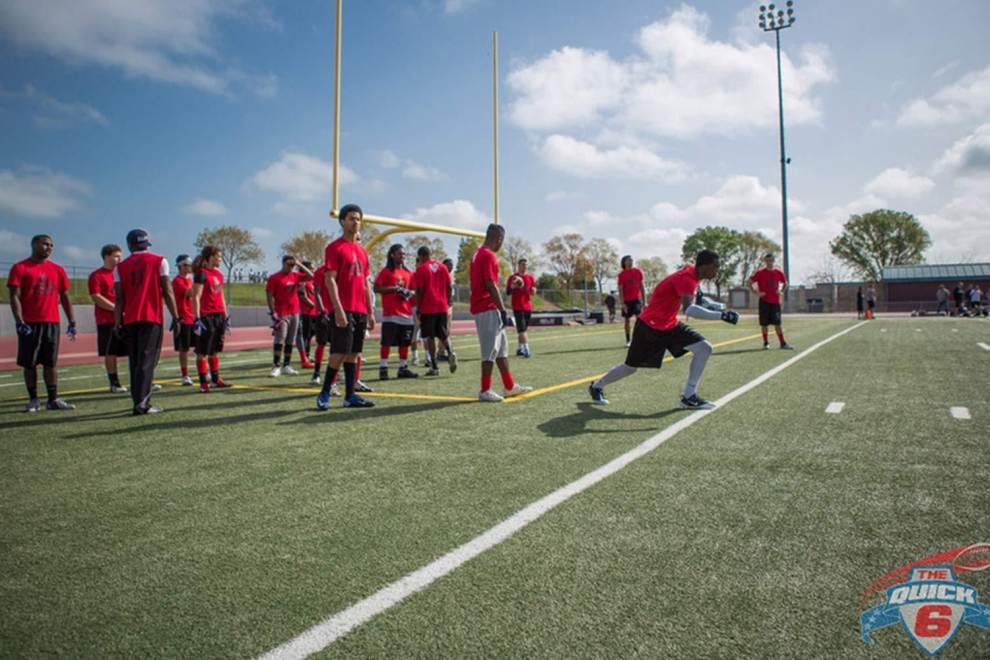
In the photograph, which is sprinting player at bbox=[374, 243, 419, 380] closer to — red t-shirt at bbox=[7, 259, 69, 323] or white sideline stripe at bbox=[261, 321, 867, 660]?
red t-shirt at bbox=[7, 259, 69, 323]

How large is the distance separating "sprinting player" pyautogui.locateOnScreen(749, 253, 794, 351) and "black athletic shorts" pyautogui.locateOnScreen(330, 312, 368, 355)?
997 cm

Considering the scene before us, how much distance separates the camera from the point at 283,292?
33.8ft

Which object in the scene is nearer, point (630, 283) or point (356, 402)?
point (356, 402)

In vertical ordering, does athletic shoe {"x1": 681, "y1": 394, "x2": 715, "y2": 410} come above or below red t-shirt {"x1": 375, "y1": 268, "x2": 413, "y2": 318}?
below

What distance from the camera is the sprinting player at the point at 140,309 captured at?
6453 mm

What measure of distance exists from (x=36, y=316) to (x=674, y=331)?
7.59m

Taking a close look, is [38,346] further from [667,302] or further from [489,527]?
[667,302]

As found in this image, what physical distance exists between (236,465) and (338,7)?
21227mm

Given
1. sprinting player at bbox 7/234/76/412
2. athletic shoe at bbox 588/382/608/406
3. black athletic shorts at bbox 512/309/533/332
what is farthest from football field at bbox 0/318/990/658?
black athletic shorts at bbox 512/309/533/332

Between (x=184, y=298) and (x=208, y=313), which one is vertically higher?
(x=184, y=298)

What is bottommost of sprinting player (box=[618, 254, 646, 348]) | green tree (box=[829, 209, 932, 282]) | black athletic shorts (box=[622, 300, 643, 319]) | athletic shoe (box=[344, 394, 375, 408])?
athletic shoe (box=[344, 394, 375, 408])

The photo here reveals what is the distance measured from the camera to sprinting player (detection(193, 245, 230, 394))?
833 cm

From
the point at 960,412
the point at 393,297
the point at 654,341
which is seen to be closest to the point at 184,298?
the point at 393,297

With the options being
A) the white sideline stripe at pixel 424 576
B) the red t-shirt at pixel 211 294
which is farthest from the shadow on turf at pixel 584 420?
the red t-shirt at pixel 211 294
